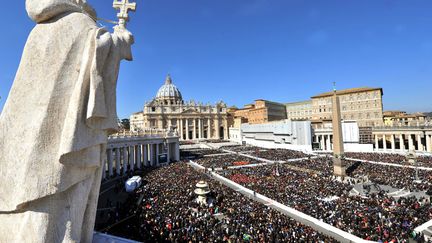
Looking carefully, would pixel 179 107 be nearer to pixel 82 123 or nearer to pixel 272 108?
pixel 272 108

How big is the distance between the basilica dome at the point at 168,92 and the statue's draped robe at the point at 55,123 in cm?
11512

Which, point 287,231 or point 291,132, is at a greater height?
point 291,132

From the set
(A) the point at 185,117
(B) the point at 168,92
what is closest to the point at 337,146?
(A) the point at 185,117

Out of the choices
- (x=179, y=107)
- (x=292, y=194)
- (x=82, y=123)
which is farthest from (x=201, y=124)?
(x=82, y=123)

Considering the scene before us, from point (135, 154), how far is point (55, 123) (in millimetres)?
40866

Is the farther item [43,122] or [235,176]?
[235,176]

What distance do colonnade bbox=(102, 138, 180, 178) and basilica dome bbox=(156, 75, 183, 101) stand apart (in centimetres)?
7287

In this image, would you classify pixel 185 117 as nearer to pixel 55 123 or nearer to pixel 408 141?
pixel 408 141

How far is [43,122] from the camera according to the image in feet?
16.4

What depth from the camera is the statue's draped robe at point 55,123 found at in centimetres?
488

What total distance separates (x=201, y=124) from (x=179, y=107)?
11679mm

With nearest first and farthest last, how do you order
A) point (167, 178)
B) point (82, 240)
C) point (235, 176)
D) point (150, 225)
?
point (82, 240), point (150, 225), point (167, 178), point (235, 176)

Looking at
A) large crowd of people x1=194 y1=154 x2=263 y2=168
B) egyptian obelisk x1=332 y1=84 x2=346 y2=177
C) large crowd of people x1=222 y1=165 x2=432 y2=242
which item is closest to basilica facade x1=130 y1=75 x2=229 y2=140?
large crowd of people x1=194 y1=154 x2=263 y2=168

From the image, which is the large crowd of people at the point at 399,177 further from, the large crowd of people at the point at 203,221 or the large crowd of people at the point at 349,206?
the large crowd of people at the point at 203,221
